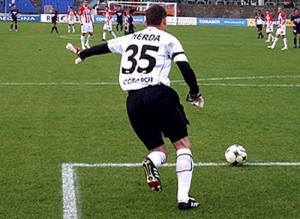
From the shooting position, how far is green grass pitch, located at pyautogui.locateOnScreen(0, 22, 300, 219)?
665 centimetres

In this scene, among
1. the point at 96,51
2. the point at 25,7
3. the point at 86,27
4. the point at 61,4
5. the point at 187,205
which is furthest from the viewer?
the point at 61,4

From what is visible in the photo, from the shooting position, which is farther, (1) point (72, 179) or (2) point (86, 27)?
(2) point (86, 27)

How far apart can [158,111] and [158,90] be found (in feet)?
0.73

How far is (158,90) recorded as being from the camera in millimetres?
6395

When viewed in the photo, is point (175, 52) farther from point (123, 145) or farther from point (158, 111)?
point (123, 145)

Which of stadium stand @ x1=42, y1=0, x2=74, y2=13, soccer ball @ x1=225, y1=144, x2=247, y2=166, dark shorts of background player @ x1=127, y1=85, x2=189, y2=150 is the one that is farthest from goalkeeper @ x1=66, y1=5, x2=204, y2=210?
stadium stand @ x1=42, y1=0, x2=74, y2=13

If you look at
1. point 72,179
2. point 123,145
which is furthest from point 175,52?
point 123,145

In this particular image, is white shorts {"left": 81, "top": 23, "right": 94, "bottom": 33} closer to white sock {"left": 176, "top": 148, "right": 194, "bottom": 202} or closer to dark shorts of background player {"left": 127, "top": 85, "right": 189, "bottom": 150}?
dark shorts of background player {"left": 127, "top": 85, "right": 189, "bottom": 150}

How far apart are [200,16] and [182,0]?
4.21m

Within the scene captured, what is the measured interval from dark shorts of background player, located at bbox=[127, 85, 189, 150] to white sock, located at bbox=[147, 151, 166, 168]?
0.24m

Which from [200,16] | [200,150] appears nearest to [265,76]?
[200,150]

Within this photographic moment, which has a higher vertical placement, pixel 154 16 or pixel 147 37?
pixel 154 16

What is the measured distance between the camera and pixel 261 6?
7112 centimetres

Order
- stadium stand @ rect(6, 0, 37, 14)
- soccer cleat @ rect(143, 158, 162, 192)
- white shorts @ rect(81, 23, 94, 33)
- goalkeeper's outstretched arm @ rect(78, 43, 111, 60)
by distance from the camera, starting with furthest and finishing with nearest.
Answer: stadium stand @ rect(6, 0, 37, 14), white shorts @ rect(81, 23, 94, 33), goalkeeper's outstretched arm @ rect(78, 43, 111, 60), soccer cleat @ rect(143, 158, 162, 192)
